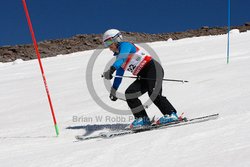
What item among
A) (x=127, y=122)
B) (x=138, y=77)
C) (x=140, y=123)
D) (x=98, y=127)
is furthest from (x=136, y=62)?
(x=98, y=127)

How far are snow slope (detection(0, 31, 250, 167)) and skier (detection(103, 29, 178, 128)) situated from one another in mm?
609

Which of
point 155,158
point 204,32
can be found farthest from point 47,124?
point 204,32

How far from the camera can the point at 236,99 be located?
6645mm

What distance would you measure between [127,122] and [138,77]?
119 centimetres

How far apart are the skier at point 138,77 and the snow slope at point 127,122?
609 mm

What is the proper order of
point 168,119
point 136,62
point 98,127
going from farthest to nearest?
point 98,127 → point 136,62 → point 168,119

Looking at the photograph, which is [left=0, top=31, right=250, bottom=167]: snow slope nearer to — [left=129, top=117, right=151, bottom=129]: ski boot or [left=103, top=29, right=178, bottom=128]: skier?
[left=129, top=117, right=151, bottom=129]: ski boot

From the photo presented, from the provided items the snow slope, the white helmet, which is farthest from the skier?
the snow slope

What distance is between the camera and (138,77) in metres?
5.67

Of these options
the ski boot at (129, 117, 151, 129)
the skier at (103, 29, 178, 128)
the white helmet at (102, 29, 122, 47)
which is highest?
the white helmet at (102, 29, 122, 47)

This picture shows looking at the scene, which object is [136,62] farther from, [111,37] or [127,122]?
[127,122]

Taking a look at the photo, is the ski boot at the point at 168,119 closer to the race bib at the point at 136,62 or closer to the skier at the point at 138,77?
the skier at the point at 138,77

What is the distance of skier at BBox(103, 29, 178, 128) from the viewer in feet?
18.2

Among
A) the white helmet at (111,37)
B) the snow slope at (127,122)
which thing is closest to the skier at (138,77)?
the white helmet at (111,37)
